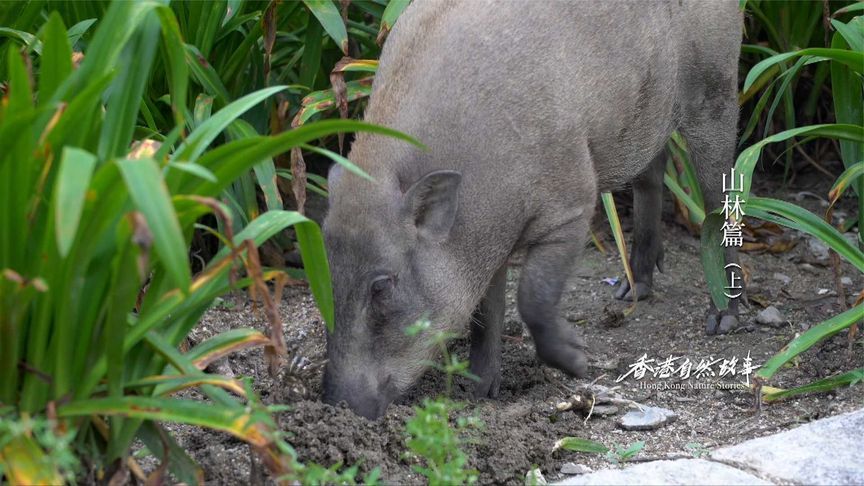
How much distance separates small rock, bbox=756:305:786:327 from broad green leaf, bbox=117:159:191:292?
322cm

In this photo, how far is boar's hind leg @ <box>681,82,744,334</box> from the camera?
4.80 m

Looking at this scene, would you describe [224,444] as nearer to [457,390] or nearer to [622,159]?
[457,390]

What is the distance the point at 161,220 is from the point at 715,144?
3.32 meters

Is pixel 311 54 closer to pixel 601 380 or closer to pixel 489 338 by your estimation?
pixel 489 338

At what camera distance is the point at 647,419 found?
152 inches

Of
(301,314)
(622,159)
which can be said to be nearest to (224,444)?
(301,314)

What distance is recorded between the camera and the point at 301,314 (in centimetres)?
477

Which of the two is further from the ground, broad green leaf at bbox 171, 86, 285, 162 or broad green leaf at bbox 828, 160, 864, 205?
broad green leaf at bbox 171, 86, 285, 162

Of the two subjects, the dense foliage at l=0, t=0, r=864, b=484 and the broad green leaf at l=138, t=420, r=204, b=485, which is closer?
the dense foliage at l=0, t=0, r=864, b=484

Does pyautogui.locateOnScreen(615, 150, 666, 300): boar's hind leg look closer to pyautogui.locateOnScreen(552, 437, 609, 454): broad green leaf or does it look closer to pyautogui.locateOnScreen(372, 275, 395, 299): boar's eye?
pyautogui.locateOnScreen(552, 437, 609, 454): broad green leaf

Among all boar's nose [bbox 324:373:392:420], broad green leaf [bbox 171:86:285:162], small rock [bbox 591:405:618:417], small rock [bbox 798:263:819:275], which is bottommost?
small rock [bbox 798:263:819:275]

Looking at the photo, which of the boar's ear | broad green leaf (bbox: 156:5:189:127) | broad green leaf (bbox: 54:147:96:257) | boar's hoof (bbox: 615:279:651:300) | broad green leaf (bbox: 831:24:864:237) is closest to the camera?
broad green leaf (bbox: 54:147:96:257)

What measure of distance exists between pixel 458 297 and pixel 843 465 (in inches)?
49.8

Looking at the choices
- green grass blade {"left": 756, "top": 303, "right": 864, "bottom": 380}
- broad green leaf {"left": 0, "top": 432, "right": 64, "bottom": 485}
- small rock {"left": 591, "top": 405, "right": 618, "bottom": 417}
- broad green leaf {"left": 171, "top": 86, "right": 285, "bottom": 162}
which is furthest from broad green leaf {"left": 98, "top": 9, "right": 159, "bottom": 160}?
green grass blade {"left": 756, "top": 303, "right": 864, "bottom": 380}
